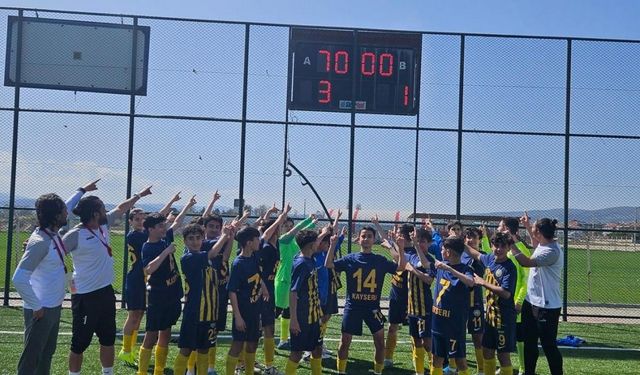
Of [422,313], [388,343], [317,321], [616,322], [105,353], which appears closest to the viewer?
[105,353]

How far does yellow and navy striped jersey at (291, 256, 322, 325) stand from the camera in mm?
6082

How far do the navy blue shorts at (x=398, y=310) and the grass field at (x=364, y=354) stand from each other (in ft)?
2.12

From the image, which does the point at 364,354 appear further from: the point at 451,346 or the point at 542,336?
the point at 542,336

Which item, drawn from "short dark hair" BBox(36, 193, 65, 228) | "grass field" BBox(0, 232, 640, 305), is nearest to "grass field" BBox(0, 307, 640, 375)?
"short dark hair" BBox(36, 193, 65, 228)

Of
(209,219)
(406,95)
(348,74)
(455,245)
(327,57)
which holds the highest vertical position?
(327,57)

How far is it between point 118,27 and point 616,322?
459 inches

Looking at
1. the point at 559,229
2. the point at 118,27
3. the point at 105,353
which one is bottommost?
the point at 105,353

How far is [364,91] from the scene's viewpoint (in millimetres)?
11570

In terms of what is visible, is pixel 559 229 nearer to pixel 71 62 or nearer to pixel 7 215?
pixel 71 62

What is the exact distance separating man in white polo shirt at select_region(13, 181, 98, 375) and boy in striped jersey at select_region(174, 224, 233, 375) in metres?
1.22

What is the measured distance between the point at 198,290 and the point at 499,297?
3249mm

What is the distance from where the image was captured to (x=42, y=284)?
491cm

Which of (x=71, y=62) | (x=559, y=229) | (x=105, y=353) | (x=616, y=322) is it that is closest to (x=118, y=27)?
(x=71, y=62)

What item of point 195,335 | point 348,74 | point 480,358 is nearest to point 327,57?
point 348,74
